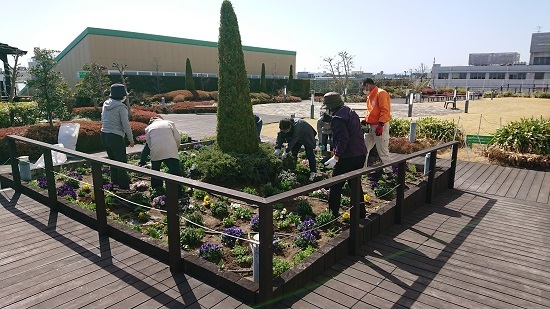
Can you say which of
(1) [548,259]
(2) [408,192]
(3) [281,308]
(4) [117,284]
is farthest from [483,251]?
(4) [117,284]

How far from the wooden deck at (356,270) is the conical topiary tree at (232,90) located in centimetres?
310

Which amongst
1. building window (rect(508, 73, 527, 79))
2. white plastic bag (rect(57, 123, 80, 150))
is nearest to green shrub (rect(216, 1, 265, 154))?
white plastic bag (rect(57, 123, 80, 150))

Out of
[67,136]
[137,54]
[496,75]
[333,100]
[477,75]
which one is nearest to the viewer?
[333,100]

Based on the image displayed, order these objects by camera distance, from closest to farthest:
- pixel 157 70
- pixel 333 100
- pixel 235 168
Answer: pixel 333 100 < pixel 235 168 < pixel 157 70

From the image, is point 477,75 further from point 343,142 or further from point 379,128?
point 343,142

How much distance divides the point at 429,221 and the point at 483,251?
92cm

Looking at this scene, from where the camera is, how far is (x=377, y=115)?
18.7 ft

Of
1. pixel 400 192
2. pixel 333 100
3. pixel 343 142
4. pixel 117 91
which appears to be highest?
pixel 117 91

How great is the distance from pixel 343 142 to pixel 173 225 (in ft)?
7.21

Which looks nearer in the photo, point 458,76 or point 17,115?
point 17,115

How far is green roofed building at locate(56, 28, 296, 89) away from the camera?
30344 mm

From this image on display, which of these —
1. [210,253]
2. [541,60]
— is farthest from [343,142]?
→ [541,60]

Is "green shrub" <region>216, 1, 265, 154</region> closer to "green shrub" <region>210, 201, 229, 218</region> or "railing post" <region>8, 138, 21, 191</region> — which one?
"green shrub" <region>210, 201, 229, 218</region>

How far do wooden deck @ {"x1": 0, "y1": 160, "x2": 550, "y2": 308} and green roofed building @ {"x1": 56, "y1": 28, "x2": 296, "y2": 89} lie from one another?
1041 inches
